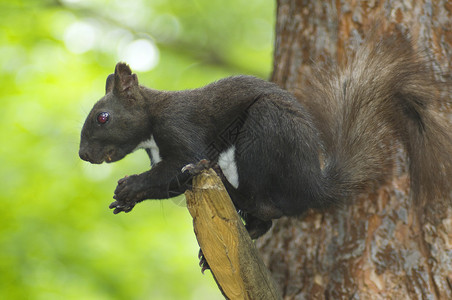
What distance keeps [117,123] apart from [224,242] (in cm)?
86

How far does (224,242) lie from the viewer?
2.12 m

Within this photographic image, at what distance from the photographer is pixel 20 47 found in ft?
17.4

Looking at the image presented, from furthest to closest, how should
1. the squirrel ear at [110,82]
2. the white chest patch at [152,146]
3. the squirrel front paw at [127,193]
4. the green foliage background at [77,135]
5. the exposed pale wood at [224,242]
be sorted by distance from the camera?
the green foliage background at [77,135], the squirrel ear at [110,82], the white chest patch at [152,146], the squirrel front paw at [127,193], the exposed pale wood at [224,242]

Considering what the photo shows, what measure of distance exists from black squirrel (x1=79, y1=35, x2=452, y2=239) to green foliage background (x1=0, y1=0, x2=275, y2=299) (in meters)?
1.86

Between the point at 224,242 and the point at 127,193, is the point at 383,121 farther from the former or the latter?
the point at 127,193

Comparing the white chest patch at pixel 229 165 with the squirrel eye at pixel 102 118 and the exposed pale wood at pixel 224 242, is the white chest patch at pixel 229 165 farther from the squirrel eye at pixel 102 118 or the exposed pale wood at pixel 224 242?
the squirrel eye at pixel 102 118

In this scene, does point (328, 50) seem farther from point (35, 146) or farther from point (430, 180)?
point (35, 146)

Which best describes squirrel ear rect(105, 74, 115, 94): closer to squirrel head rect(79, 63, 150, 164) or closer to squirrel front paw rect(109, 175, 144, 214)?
squirrel head rect(79, 63, 150, 164)

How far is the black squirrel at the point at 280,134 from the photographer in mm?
2482

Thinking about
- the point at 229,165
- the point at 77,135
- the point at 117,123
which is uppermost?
the point at 77,135

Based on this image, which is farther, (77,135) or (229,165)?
(77,135)

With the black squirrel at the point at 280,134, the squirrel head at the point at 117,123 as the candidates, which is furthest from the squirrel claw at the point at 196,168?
the squirrel head at the point at 117,123

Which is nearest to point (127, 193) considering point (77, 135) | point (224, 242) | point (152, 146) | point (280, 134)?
point (152, 146)

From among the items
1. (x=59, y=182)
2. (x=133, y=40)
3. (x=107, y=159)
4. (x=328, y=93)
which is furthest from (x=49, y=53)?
(x=328, y=93)
